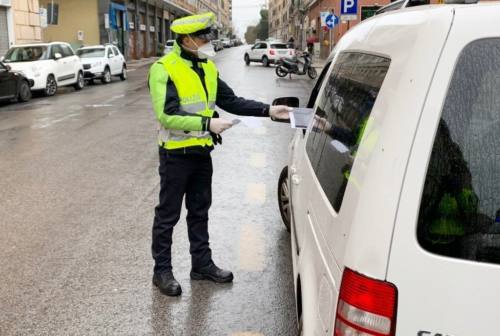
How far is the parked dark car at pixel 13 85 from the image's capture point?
16359 millimetres

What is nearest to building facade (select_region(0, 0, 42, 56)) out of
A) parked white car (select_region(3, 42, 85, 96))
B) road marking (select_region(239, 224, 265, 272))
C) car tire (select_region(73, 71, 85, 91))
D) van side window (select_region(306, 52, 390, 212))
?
car tire (select_region(73, 71, 85, 91))

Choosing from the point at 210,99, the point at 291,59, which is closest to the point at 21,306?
the point at 210,99

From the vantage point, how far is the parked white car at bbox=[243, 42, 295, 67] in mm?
37156

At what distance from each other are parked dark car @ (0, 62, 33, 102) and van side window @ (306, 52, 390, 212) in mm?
15170

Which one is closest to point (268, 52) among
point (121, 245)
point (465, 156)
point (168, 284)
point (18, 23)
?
point (18, 23)

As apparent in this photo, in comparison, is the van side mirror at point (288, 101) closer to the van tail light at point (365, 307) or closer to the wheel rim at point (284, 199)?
the wheel rim at point (284, 199)

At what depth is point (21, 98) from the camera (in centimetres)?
1772

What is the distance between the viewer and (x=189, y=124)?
11.9ft

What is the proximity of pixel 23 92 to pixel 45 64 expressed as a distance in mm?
1840

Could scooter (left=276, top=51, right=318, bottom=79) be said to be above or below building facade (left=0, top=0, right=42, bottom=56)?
below

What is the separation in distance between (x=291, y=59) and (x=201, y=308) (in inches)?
938

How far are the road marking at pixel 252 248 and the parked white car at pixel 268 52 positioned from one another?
3121 cm

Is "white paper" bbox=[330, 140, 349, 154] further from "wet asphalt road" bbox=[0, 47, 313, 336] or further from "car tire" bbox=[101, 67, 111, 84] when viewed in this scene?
"car tire" bbox=[101, 67, 111, 84]

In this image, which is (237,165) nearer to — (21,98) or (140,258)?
(140,258)
